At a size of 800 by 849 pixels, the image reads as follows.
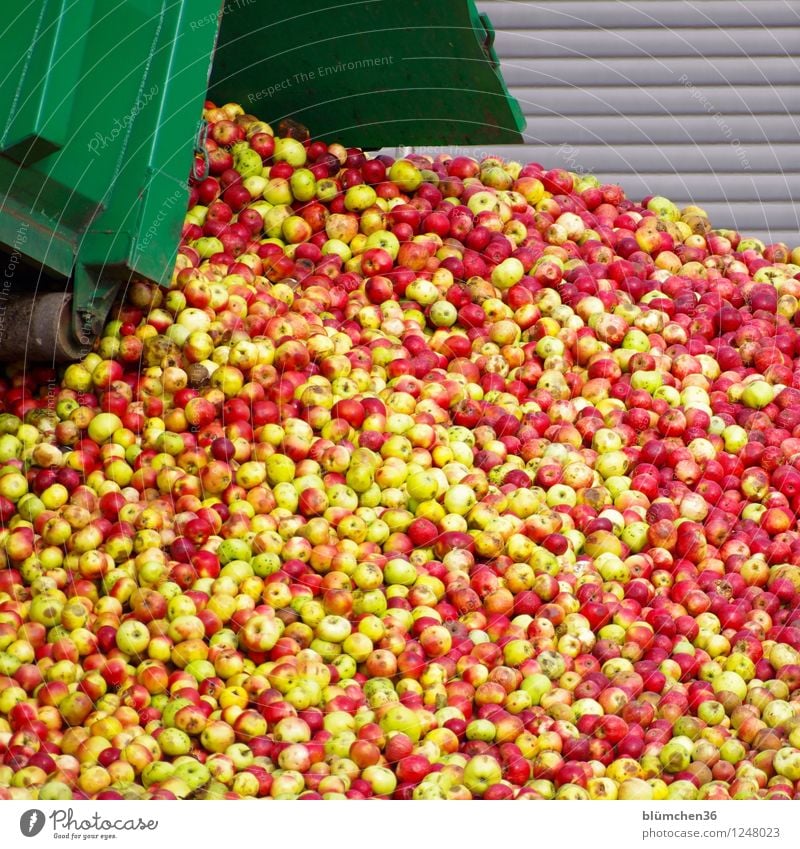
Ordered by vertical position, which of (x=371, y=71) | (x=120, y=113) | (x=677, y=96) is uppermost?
(x=677, y=96)

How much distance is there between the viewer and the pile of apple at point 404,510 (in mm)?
3848

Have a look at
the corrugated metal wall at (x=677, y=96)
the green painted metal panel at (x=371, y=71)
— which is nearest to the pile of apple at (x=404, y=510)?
the green painted metal panel at (x=371, y=71)

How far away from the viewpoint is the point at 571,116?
8.05 meters

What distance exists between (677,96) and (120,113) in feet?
13.9

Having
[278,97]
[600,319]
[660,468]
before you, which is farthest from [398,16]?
[660,468]

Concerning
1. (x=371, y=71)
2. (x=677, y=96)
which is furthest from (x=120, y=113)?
(x=677, y=96)

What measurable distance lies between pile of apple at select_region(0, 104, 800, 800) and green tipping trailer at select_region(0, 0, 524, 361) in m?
0.27

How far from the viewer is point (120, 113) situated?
4711 millimetres

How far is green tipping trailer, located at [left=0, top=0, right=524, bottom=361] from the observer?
4371 millimetres

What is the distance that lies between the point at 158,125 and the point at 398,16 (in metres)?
1.40

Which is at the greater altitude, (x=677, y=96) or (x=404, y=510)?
(x=677, y=96)

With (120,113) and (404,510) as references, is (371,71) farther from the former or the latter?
(404,510)

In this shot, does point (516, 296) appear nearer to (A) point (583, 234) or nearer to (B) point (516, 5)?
(A) point (583, 234)

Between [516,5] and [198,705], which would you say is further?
[516,5]
